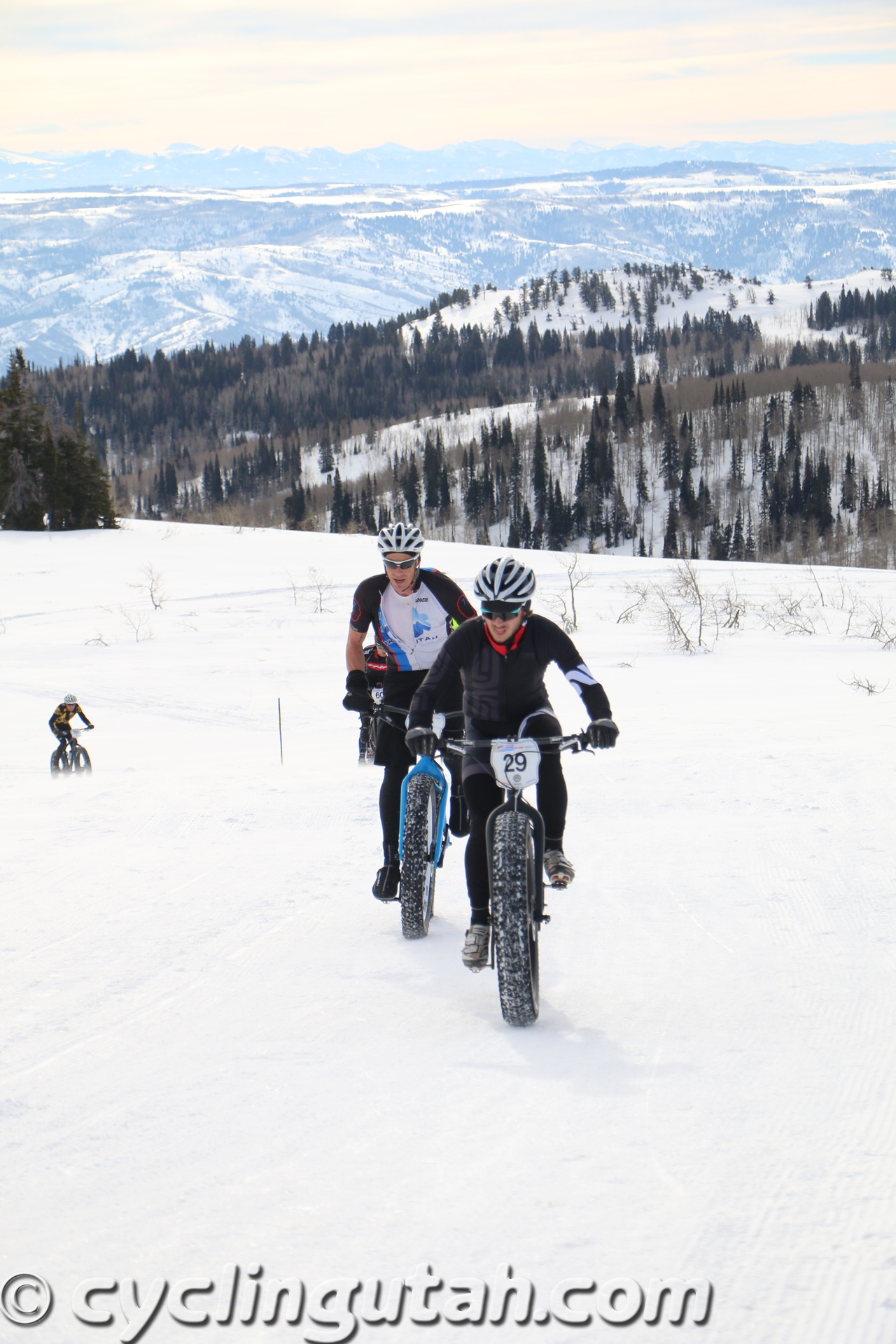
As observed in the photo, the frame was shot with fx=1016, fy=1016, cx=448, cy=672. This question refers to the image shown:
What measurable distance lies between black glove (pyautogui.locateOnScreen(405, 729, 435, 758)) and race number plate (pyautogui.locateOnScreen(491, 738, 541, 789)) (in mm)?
408

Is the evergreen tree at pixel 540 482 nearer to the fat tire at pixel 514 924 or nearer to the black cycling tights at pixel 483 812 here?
the black cycling tights at pixel 483 812

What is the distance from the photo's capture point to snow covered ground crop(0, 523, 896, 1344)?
118 inches

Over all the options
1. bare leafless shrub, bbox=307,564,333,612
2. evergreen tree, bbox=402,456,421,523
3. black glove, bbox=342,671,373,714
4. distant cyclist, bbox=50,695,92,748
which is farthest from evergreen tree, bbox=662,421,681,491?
black glove, bbox=342,671,373,714

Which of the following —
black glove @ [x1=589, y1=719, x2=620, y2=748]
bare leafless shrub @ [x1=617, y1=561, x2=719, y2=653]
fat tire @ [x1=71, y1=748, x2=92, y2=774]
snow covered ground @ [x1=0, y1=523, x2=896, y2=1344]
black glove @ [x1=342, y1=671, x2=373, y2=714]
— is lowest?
bare leafless shrub @ [x1=617, y1=561, x2=719, y2=653]

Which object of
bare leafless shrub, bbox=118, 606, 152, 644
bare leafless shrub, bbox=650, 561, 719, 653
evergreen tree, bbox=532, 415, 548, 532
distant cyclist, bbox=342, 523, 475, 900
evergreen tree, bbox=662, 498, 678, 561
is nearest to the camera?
distant cyclist, bbox=342, 523, 475, 900

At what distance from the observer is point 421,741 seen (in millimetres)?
5059

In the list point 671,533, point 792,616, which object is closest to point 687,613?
point 792,616

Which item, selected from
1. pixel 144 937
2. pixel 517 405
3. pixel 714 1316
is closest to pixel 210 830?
pixel 144 937

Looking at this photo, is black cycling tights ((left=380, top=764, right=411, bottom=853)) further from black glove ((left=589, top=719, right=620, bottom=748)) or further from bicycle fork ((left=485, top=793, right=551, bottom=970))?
black glove ((left=589, top=719, right=620, bottom=748))

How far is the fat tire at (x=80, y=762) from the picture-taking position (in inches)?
449

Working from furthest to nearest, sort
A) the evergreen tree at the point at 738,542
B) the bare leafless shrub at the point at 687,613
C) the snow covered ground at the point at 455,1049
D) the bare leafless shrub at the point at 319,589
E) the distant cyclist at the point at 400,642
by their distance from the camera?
the evergreen tree at the point at 738,542 < the bare leafless shrub at the point at 319,589 < the bare leafless shrub at the point at 687,613 < the distant cyclist at the point at 400,642 < the snow covered ground at the point at 455,1049

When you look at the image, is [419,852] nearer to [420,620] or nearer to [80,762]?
[420,620]

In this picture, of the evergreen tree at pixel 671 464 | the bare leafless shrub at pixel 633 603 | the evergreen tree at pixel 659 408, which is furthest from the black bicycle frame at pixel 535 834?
the evergreen tree at pixel 659 408

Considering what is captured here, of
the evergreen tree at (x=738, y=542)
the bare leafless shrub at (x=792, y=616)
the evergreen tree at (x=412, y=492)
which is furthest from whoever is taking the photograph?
the evergreen tree at (x=412, y=492)
